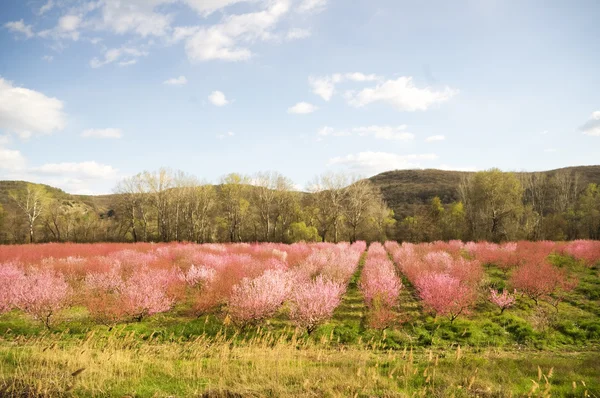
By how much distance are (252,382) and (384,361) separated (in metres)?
3.64

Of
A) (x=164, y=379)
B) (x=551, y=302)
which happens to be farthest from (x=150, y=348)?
(x=551, y=302)

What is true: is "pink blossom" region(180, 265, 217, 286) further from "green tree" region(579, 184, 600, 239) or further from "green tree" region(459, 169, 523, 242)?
"green tree" region(579, 184, 600, 239)

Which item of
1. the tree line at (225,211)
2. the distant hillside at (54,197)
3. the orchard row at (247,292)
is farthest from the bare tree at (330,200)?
the distant hillside at (54,197)

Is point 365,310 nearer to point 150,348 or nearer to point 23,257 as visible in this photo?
point 150,348

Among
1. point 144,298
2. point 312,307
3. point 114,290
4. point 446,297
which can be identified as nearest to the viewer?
point 312,307

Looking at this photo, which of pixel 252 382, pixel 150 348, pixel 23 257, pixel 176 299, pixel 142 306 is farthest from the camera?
pixel 23 257

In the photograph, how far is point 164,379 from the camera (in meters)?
6.86

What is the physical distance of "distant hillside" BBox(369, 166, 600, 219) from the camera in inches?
3802

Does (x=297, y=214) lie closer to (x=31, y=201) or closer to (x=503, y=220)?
(x=503, y=220)

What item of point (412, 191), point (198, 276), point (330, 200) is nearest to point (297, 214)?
point (330, 200)

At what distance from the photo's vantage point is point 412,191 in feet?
372

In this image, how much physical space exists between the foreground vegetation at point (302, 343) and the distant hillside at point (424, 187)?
7646cm

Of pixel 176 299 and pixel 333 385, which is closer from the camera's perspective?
pixel 333 385

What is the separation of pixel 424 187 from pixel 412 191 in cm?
682
